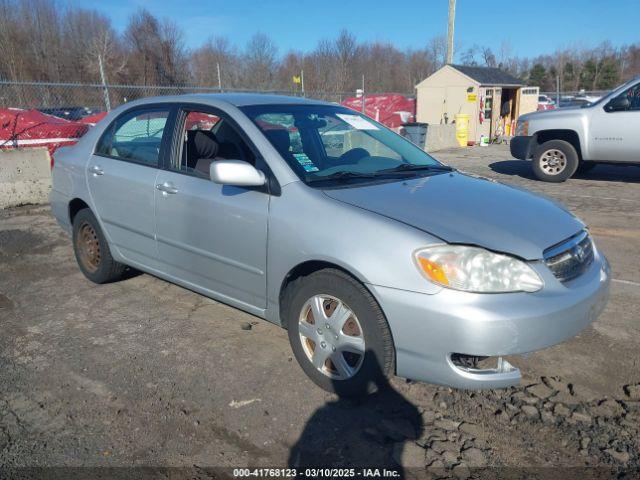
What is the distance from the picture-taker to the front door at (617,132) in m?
8.71

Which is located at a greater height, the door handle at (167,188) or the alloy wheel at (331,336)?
the door handle at (167,188)

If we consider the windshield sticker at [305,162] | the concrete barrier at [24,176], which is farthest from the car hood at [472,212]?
the concrete barrier at [24,176]

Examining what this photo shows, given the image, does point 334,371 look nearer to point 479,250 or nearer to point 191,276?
point 479,250

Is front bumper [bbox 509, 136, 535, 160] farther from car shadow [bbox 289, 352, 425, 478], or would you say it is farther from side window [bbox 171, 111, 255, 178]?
car shadow [bbox 289, 352, 425, 478]

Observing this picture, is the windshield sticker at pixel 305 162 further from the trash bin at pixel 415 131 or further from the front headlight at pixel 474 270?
the trash bin at pixel 415 131

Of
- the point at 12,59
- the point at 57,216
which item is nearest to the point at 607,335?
the point at 57,216

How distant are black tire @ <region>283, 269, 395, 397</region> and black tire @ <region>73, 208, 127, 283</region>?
2299 millimetres

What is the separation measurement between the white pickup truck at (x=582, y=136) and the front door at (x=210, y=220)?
7.85 metres

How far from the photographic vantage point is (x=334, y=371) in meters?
2.92

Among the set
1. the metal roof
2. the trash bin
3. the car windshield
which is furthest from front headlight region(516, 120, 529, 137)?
the metal roof

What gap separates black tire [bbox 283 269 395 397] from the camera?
8.61 ft

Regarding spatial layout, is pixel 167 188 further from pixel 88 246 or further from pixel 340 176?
pixel 88 246

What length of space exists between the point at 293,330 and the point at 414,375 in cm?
78

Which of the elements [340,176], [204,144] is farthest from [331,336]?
[204,144]
